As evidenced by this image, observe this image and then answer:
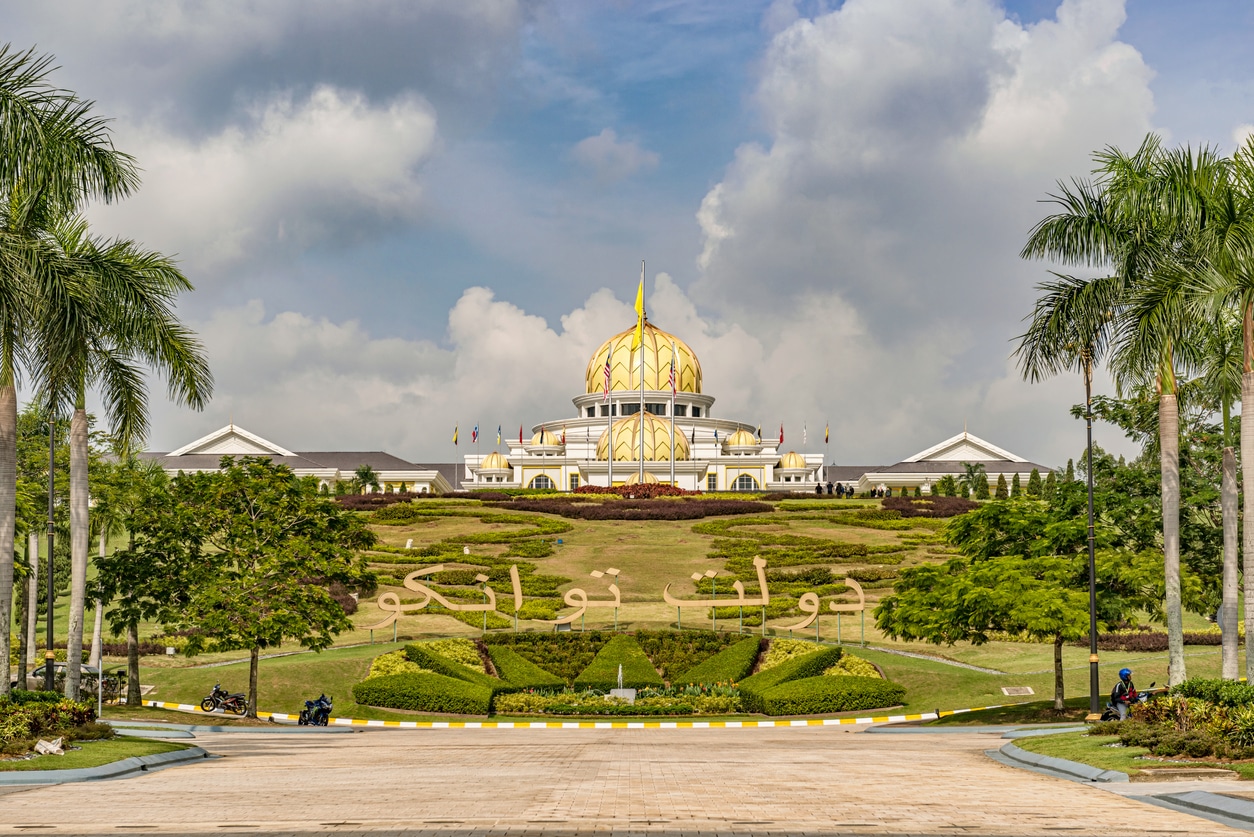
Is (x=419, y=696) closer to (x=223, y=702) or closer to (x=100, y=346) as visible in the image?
(x=223, y=702)

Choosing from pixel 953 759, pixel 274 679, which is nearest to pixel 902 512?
pixel 274 679

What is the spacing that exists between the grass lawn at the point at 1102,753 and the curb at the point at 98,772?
14.2 m

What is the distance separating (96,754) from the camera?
59.8ft

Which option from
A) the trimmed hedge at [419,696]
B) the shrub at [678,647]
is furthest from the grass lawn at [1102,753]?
the shrub at [678,647]

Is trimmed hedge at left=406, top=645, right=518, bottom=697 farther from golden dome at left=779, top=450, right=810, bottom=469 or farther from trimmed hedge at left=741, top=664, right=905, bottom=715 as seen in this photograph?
golden dome at left=779, top=450, right=810, bottom=469

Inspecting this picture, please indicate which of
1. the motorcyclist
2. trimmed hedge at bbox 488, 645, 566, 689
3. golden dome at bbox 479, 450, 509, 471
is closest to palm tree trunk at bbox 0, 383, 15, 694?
trimmed hedge at bbox 488, 645, 566, 689

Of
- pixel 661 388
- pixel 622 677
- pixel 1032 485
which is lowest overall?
pixel 622 677

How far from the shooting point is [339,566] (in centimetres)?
3316

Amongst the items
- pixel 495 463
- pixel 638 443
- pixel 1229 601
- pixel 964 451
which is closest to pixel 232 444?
pixel 495 463

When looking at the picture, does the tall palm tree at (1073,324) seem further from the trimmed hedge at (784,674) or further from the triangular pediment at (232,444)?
the triangular pediment at (232,444)

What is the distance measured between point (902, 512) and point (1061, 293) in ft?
163

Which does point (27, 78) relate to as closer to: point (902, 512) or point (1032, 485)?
point (902, 512)

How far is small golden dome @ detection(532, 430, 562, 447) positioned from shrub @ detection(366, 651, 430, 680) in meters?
64.1

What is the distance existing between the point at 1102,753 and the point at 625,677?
2098 centimetres
